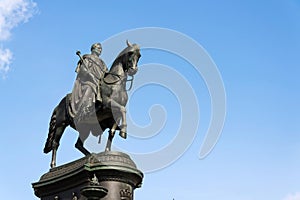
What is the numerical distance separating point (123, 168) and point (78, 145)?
302cm

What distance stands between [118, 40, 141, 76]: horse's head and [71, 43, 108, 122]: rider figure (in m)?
1.13

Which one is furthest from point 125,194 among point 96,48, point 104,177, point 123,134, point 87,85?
point 96,48

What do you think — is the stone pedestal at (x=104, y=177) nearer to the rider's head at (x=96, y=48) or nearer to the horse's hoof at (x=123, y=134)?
the horse's hoof at (x=123, y=134)

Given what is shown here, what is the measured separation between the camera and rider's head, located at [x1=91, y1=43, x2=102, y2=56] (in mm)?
20484

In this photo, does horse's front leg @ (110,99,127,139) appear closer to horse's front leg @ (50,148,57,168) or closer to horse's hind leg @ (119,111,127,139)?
horse's hind leg @ (119,111,127,139)

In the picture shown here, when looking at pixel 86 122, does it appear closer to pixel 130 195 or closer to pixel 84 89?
pixel 84 89

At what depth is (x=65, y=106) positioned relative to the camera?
805 inches

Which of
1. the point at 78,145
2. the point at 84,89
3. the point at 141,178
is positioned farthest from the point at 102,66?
the point at 141,178

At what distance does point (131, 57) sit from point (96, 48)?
2.08 m

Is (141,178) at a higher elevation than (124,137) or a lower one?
lower

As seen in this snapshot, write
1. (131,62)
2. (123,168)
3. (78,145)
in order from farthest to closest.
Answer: (78,145), (131,62), (123,168)

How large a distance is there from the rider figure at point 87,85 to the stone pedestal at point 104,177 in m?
1.78

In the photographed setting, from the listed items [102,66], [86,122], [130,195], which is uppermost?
[102,66]

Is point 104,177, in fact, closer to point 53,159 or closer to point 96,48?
point 53,159
